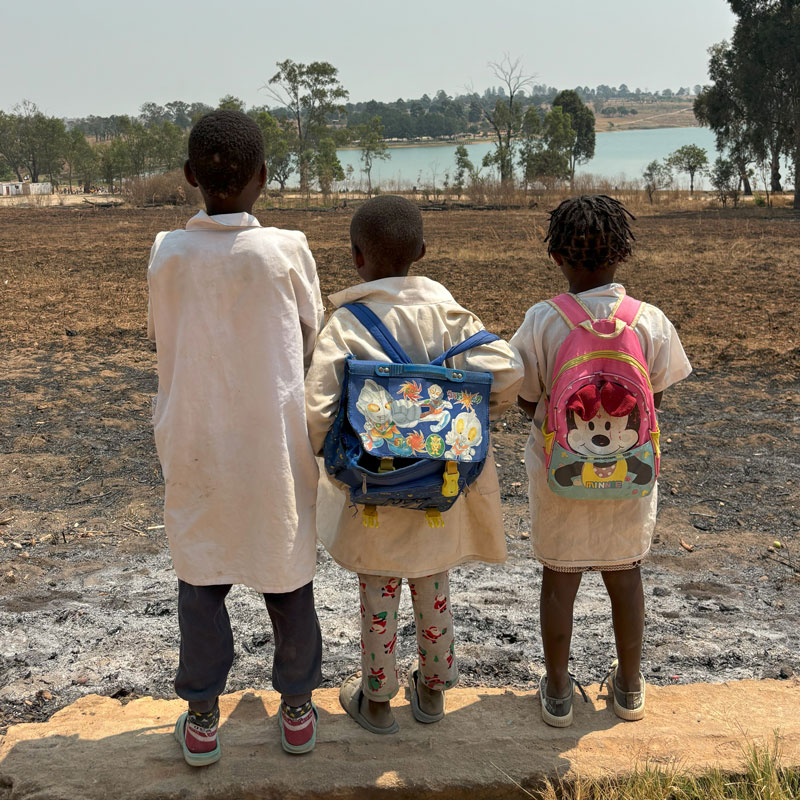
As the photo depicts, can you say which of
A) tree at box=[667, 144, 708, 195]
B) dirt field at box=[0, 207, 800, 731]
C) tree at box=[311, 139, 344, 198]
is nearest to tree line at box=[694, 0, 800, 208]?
tree at box=[667, 144, 708, 195]

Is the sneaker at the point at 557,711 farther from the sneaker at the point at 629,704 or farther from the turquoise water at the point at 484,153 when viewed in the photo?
the turquoise water at the point at 484,153

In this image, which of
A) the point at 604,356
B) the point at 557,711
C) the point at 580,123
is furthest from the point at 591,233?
the point at 580,123

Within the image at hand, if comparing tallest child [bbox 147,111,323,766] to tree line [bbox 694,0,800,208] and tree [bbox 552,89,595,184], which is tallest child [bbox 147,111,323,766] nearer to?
tree line [bbox 694,0,800,208]

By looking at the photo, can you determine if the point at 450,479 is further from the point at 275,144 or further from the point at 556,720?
the point at 275,144

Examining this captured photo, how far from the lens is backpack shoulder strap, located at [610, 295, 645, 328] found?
7.41 feet

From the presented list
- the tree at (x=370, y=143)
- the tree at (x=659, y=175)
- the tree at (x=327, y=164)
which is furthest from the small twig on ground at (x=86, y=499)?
the tree at (x=370, y=143)

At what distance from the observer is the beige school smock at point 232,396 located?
2.03 m

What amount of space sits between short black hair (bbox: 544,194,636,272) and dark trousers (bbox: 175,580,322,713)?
1.11 m

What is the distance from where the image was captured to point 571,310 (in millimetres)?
2277

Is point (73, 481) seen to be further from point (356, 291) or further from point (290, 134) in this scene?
point (290, 134)

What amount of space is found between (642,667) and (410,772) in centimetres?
98

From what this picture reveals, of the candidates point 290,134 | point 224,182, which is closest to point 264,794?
point 224,182

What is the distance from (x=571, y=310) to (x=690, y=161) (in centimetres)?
4173

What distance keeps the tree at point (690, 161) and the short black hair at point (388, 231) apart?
41.0m
